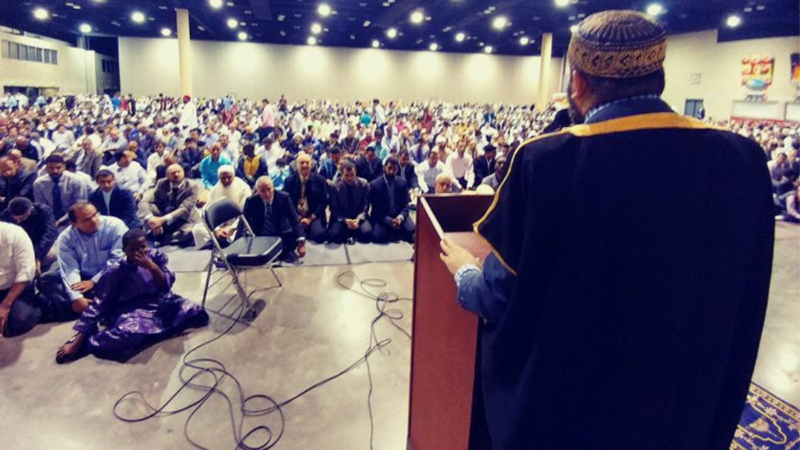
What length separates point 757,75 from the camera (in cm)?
1966

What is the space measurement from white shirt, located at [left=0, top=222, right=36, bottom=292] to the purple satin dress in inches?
25.4

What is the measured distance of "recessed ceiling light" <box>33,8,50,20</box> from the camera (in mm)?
19028

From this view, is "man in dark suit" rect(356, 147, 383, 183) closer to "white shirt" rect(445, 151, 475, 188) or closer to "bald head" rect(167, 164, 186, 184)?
"white shirt" rect(445, 151, 475, 188)

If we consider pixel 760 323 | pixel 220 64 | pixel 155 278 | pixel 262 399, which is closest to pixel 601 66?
pixel 760 323

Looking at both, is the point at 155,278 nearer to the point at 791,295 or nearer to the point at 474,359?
the point at 474,359

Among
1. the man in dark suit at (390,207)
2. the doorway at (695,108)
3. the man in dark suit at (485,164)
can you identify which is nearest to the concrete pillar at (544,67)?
the doorway at (695,108)

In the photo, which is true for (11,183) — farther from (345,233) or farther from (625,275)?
(625,275)

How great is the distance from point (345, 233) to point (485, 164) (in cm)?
322

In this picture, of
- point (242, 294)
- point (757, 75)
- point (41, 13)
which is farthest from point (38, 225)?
point (757, 75)

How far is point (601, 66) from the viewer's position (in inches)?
38.7

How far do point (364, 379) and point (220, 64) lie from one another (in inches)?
1079

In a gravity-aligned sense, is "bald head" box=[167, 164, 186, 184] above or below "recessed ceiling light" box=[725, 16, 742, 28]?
below

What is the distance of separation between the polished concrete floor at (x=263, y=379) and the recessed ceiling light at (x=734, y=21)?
1666 centimetres

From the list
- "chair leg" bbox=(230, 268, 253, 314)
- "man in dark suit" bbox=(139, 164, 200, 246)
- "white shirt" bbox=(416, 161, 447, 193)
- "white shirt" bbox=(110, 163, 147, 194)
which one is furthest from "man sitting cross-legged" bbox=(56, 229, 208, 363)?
"white shirt" bbox=(416, 161, 447, 193)
